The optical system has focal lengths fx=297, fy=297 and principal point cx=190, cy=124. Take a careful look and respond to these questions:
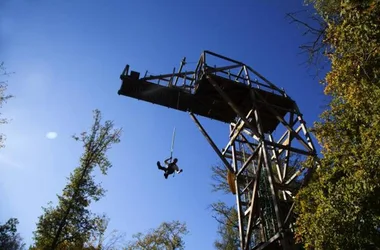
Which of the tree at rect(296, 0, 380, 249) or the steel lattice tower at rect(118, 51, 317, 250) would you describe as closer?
the tree at rect(296, 0, 380, 249)

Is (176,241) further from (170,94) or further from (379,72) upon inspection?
(379,72)

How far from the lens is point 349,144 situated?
6227 millimetres

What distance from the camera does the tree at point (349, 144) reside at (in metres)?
5.14

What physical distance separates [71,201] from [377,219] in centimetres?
1145

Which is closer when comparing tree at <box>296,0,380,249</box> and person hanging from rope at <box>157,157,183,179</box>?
tree at <box>296,0,380,249</box>

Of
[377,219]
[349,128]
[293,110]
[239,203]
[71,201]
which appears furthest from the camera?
[71,201]

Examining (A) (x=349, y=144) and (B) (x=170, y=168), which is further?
(B) (x=170, y=168)

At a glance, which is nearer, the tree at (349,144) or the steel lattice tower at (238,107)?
the tree at (349,144)

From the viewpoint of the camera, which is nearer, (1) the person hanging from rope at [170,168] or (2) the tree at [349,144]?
(2) the tree at [349,144]

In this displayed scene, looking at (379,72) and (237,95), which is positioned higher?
(237,95)

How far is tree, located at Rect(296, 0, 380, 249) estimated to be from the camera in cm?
514

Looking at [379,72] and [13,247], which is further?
[13,247]

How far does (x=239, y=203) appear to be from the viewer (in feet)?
30.8

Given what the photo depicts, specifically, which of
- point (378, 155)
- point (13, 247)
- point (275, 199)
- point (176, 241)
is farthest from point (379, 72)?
point (13, 247)
